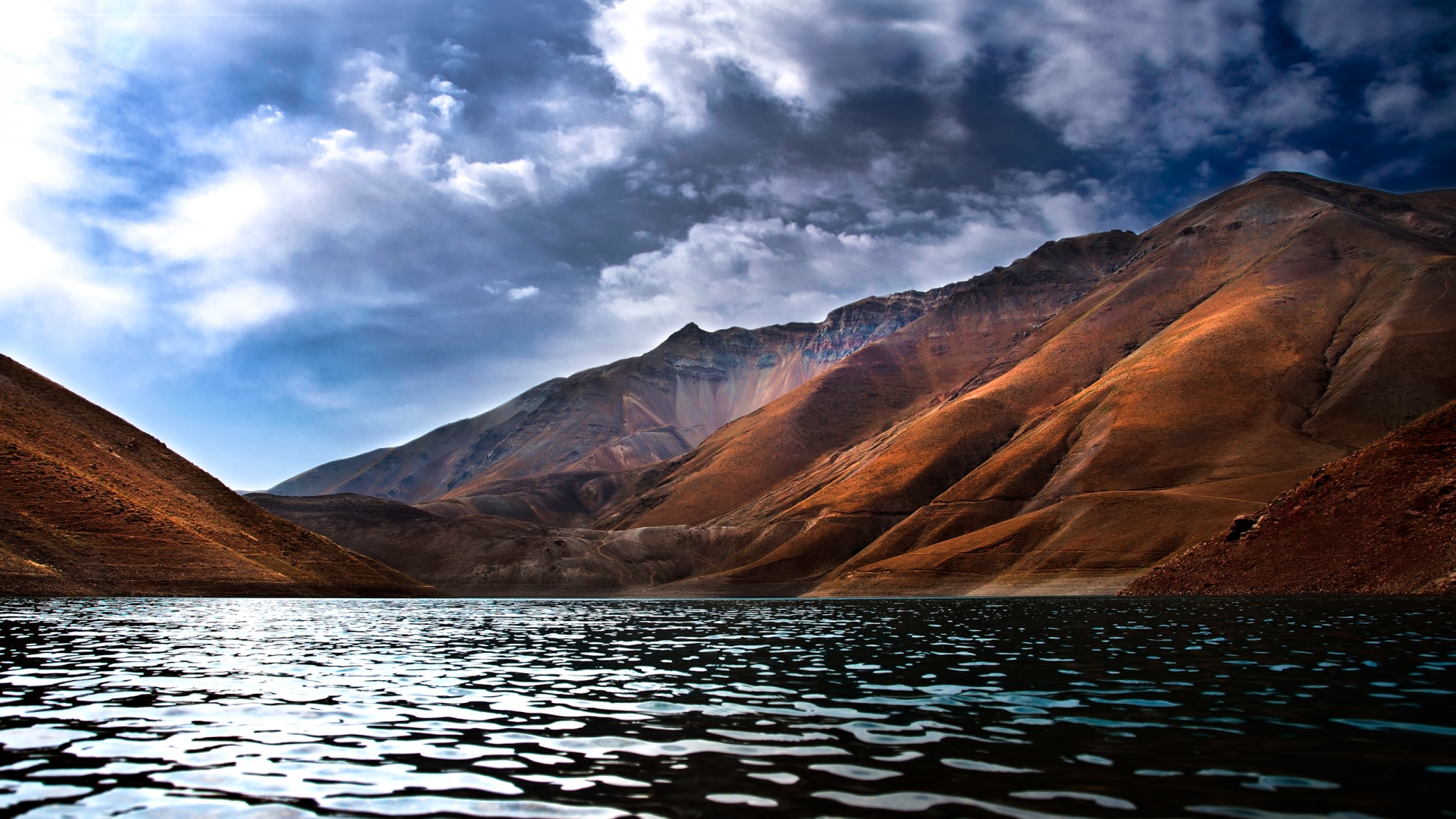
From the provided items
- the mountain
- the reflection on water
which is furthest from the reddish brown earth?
the mountain

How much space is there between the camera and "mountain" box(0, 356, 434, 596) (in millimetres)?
85125

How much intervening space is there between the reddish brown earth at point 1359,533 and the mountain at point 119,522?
114 metres

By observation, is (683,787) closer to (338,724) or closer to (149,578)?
(338,724)

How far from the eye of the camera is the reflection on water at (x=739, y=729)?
1056 centimetres

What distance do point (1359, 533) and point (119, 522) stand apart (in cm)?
13645

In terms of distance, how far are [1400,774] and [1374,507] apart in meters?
95.2

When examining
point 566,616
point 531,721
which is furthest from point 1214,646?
point 566,616

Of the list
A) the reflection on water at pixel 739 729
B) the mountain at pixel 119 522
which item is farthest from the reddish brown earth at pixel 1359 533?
the mountain at pixel 119 522

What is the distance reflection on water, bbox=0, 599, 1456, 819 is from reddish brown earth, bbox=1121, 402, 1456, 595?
56585 mm

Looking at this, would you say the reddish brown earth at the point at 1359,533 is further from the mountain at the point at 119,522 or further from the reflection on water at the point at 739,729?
the mountain at the point at 119,522

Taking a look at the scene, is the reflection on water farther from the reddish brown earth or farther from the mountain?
the mountain

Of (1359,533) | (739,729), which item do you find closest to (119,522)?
(739,729)

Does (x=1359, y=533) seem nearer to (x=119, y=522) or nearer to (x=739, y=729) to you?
(x=739, y=729)

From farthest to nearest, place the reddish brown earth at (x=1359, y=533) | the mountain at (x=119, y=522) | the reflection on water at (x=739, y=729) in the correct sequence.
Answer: the mountain at (x=119, y=522)
the reddish brown earth at (x=1359, y=533)
the reflection on water at (x=739, y=729)
